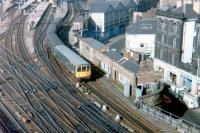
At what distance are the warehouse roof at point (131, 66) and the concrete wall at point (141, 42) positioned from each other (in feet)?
50.7

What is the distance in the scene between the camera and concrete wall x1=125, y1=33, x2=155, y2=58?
62.6m

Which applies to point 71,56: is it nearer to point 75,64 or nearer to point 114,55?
point 75,64

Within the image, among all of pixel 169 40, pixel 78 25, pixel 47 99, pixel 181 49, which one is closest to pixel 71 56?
pixel 47 99

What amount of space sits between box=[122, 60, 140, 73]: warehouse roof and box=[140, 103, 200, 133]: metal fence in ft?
22.4

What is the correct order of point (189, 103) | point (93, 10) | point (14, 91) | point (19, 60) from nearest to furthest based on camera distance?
point (189, 103) → point (14, 91) → point (19, 60) → point (93, 10)

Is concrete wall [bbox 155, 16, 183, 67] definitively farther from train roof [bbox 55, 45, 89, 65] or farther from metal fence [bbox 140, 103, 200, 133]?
metal fence [bbox 140, 103, 200, 133]

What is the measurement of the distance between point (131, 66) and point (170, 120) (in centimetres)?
1182

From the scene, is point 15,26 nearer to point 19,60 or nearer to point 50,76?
point 19,60

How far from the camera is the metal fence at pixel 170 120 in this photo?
3466 cm

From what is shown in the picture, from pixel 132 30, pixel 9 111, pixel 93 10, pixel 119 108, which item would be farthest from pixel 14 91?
pixel 93 10

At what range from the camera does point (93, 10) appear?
80500mm

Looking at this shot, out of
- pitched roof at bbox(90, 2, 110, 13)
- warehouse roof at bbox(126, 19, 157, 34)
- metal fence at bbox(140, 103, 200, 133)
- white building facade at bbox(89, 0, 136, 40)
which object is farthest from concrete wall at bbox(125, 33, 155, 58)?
metal fence at bbox(140, 103, 200, 133)

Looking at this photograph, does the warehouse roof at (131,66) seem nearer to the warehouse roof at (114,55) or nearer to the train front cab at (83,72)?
the warehouse roof at (114,55)

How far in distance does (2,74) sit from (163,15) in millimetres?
22850
